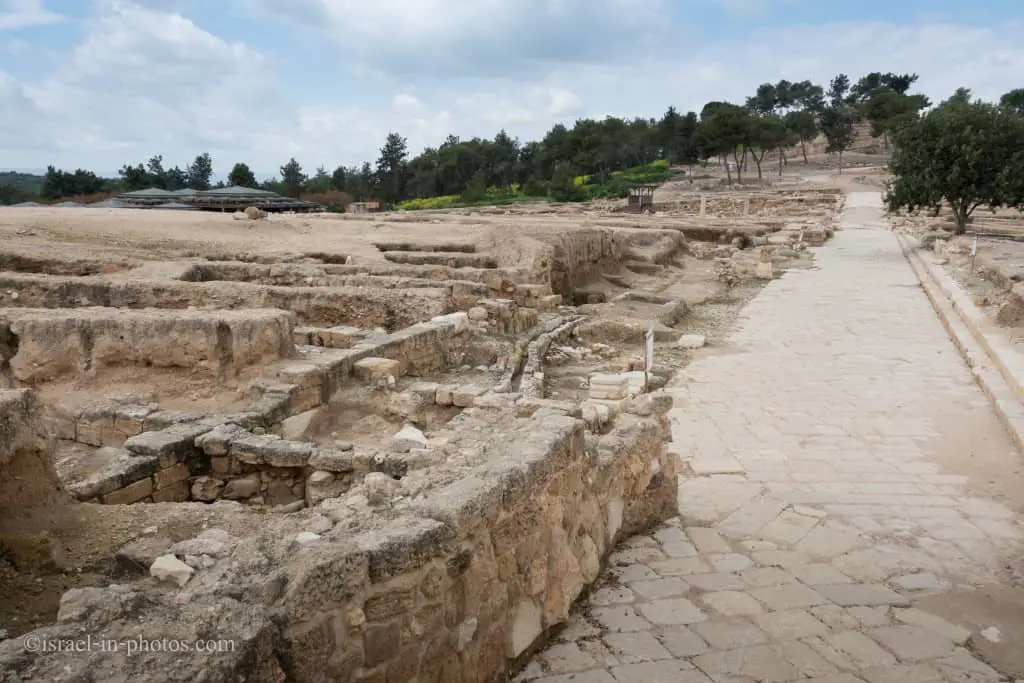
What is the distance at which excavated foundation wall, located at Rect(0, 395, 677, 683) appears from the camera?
2197mm

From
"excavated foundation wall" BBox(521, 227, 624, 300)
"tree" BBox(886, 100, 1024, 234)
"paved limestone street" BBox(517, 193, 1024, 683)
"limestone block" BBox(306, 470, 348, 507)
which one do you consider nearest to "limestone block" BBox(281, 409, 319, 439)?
"limestone block" BBox(306, 470, 348, 507)

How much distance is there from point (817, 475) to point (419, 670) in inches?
167

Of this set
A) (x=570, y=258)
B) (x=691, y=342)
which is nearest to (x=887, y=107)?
(x=570, y=258)

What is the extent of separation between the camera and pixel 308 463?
531cm

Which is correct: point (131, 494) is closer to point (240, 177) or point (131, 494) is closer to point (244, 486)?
point (244, 486)

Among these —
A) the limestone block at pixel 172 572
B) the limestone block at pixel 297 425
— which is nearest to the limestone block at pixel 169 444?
A: the limestone block at pixel 297 425

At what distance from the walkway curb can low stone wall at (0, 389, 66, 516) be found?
7011 mm

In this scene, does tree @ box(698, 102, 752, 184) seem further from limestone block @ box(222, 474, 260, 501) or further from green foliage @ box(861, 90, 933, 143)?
limestone block @ box(222, 474, 260, 501)

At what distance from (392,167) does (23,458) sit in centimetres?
5853

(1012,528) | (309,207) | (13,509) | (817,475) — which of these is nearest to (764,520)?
(817,475)

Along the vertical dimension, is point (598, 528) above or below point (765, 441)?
above

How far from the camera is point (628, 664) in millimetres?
3404

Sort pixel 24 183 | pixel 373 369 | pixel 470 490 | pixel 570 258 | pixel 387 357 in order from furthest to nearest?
pixel 24 183 → pixel 570 258 → pixel 387 357 → pixel 373 369 → pixel 470 490

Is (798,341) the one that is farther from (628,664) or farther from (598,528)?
(628,664)
